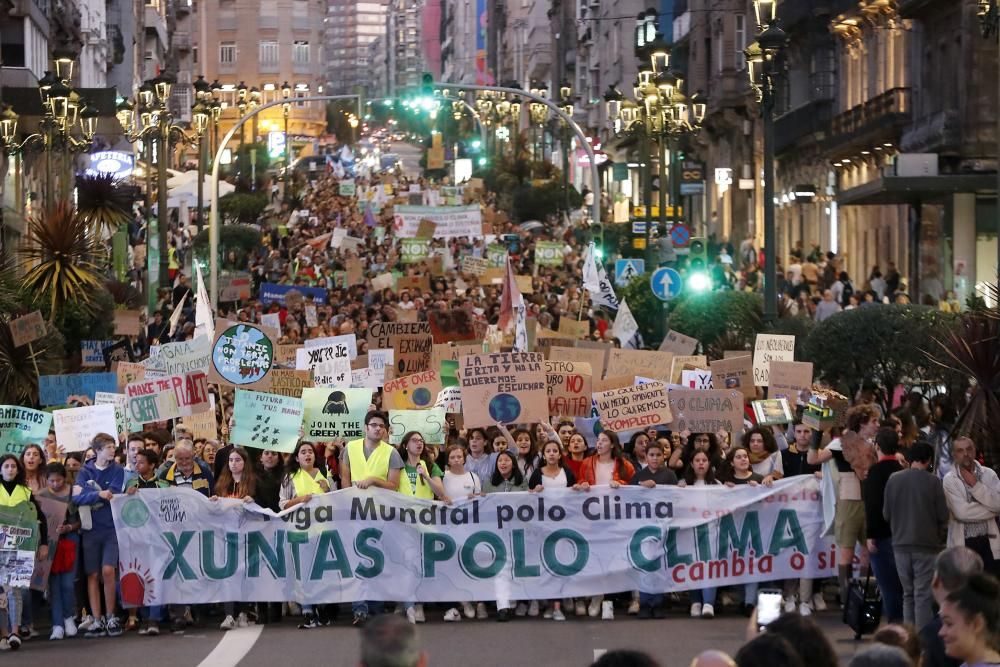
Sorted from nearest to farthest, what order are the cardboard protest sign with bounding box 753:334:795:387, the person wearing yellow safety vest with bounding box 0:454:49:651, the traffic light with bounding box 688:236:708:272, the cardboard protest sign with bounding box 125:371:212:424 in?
the person wearing yellow safety vest with bounding box 0:454:49:651 → the cardboard protest sign with bounding box 125:371:212:424 → the cardboard protest sign with bounding box 753:334:795:387 → the traffic light with bounding box 688:236:708:272

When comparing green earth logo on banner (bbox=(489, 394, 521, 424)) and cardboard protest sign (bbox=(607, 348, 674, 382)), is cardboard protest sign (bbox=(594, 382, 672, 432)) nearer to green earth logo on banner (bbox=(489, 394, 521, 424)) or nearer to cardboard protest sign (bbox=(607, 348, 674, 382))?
green earth logo on banner (bbox=(489, 394, 521, 424))

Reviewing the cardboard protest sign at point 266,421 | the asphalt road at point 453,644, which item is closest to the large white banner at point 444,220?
the cardboard protest sign at point 266,421

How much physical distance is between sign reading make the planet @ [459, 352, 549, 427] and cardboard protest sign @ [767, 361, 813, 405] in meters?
2.36

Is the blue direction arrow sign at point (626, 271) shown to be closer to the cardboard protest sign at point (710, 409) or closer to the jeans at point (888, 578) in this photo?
the cardboard protest sign at point (710, 409)

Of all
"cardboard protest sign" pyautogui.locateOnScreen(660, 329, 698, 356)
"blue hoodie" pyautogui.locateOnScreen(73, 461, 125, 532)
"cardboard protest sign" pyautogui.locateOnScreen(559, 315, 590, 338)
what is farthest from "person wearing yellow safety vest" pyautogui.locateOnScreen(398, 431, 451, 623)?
"cardboard protest sign" pyautogui.locateOnScreen(559, 315, 590, 338)

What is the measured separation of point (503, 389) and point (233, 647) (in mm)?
3963

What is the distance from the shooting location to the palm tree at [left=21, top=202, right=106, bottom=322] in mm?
26891

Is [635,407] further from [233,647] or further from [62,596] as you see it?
[62,596]

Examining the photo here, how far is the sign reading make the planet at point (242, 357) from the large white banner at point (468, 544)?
4.24m

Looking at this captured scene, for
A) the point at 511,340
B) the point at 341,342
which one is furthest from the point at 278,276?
the point at 341,342

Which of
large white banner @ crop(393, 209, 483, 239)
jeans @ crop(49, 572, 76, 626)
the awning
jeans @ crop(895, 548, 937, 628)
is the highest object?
the awning

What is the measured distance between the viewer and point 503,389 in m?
17.3

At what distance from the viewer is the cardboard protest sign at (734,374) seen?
19.8 m

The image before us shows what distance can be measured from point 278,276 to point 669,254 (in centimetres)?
1979
